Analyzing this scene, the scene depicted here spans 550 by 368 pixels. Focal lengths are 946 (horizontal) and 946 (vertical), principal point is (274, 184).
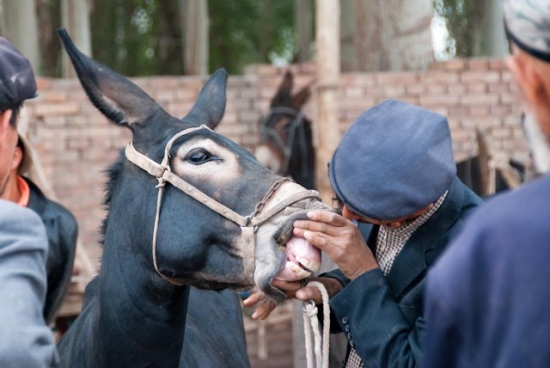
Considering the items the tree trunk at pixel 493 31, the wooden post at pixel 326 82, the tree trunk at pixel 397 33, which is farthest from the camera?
the tree trunk at pixel 493 31

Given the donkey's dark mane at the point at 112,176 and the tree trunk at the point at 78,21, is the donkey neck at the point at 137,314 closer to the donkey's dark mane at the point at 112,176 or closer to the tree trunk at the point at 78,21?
the donkey's dark mane at the point at 112,176

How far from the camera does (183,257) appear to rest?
292cm

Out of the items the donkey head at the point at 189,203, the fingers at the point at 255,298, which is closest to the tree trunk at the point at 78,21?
the donkey head at the point at 189,203

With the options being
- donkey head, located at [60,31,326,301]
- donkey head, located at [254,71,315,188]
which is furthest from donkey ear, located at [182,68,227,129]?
donkey head, located at [254,71,315,188]

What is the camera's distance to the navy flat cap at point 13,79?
10.0 feet

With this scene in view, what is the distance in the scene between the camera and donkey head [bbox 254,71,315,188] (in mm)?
10281

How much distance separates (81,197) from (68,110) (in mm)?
929

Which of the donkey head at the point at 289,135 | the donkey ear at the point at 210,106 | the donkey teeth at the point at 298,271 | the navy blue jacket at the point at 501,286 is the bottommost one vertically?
the donkey head at the point at 289,135

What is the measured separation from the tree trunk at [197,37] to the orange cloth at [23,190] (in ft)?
47.0

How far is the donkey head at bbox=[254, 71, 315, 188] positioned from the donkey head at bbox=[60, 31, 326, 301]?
6968mm

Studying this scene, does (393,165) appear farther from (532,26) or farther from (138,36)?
(138,36)

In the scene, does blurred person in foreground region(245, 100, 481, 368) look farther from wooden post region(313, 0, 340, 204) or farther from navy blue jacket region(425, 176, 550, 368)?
wooden post region(313, 0, 340, 204)

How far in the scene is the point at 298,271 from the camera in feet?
8.86

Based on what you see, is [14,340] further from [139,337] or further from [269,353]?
[269,353]
